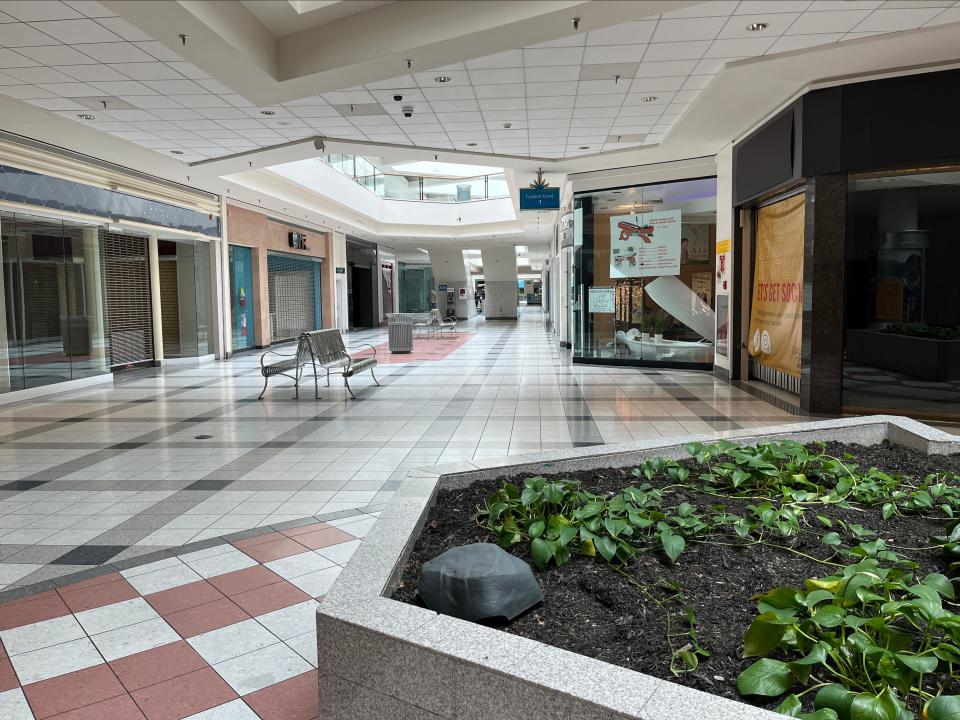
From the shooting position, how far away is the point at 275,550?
3736mm

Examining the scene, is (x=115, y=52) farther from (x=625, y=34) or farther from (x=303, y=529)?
(x=303, y=529)

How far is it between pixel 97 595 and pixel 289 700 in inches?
58.3

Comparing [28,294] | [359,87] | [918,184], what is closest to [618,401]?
[918,184]

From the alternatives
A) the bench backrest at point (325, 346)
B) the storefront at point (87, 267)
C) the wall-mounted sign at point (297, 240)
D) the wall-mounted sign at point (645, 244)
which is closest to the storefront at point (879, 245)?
the wall-mounted sign at point (645, 244)

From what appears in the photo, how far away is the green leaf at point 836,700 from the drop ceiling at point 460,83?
5.52 meters

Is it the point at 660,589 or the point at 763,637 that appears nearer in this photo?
Result: the point at 763,637

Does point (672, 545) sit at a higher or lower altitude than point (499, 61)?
lower

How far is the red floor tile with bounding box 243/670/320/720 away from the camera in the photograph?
2246 millimetres

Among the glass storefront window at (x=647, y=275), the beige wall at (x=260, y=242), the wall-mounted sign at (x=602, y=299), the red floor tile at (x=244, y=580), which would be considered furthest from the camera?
the beige wall at (x=260, y=242)

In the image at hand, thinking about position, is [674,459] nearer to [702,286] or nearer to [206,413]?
[206,413]

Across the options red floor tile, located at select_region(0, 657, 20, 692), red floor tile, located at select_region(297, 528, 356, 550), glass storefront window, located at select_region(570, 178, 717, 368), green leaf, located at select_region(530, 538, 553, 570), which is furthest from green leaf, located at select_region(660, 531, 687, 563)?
glass storefront window, located at select_region(570, 178, 717, 368)

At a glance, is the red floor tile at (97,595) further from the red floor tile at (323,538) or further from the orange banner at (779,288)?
the orange banner at (779,288)

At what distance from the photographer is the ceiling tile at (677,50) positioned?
6.50 m

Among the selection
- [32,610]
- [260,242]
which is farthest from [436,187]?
[32,610]
